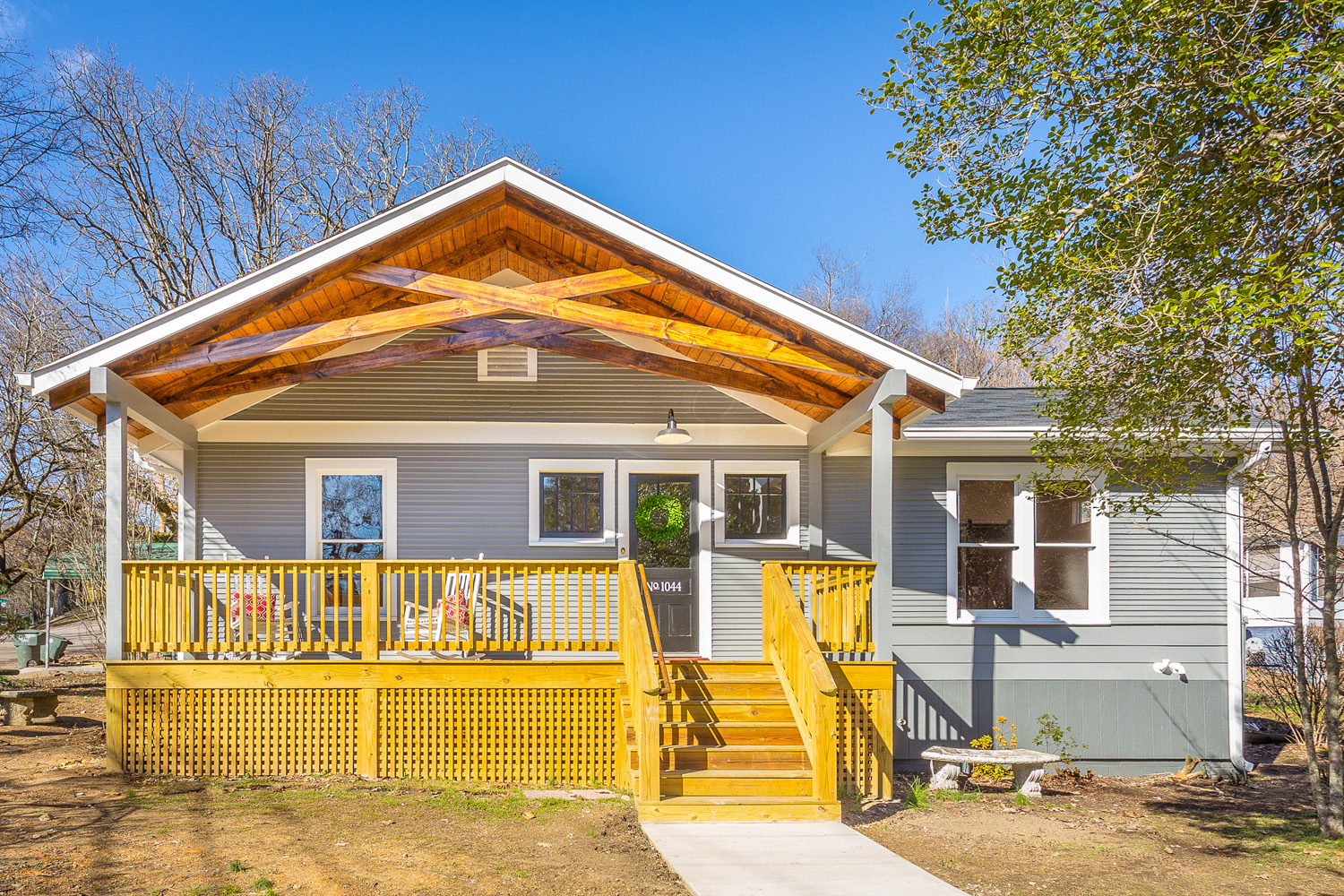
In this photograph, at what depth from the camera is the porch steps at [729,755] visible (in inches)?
241

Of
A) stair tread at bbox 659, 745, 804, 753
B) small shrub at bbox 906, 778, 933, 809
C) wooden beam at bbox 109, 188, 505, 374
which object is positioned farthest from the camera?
small shrub at bbox 906, 778, 933, 809

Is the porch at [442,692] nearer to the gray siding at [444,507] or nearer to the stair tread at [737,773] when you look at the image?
the stair tread at [737,773]

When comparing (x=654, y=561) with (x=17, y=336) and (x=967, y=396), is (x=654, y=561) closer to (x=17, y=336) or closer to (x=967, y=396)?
(x=967, y=396)

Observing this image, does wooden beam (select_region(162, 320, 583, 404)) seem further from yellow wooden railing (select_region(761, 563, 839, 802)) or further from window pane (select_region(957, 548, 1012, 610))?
window pane (select_region(957, 548, 1012, 610))

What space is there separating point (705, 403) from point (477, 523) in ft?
8.58

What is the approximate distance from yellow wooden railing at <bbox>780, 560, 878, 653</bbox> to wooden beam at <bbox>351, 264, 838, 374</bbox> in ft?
6.08

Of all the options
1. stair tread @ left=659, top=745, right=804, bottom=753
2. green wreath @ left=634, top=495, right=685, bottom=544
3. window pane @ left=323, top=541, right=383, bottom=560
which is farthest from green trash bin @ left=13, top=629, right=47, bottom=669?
stair tread @ left=659, top=745, right=804, bottom=753

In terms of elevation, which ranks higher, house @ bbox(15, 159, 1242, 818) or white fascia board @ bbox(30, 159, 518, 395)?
white fascia board @ bbox(30, 159, 518, 395)

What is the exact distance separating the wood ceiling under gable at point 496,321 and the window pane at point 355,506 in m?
1.22

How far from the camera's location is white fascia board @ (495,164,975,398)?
7.12m

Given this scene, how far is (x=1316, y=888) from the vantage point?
568 cm

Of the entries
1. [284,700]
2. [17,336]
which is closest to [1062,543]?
[284,700]

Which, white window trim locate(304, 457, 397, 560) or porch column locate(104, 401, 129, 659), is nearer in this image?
porch column locate(104, 401, 129, 659)

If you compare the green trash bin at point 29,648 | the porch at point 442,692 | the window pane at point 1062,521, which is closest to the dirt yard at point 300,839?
the porch at point 442,692
